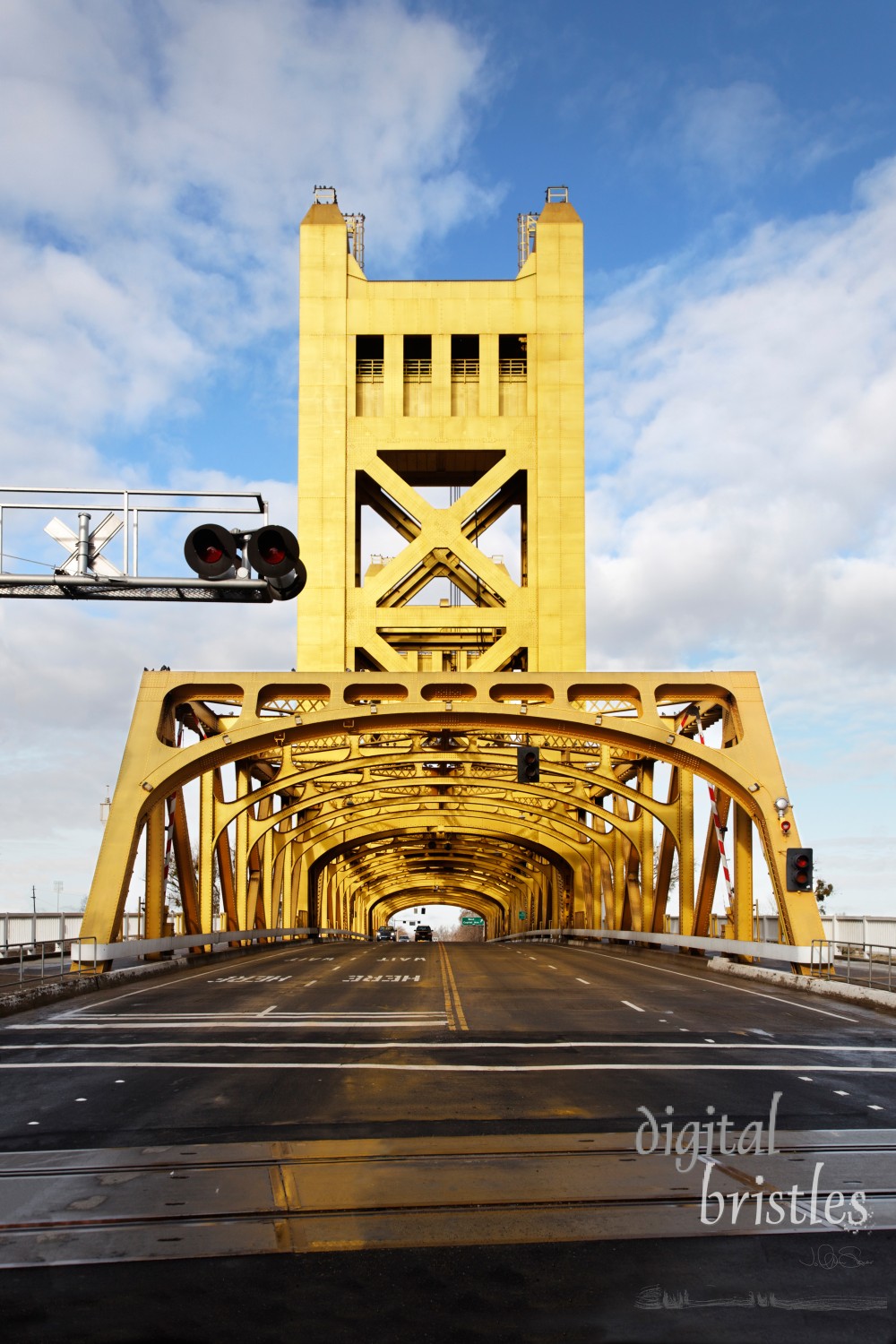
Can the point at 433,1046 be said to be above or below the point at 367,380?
below

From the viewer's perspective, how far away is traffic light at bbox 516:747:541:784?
31.3 metres

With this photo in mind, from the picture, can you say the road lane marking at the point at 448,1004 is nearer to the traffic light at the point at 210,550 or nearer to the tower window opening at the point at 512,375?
the traffic light at the point at 210,550

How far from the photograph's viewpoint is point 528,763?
31422 mm

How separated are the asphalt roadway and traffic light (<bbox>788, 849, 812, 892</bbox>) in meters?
10.6

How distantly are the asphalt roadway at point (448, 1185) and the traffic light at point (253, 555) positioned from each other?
545 cm

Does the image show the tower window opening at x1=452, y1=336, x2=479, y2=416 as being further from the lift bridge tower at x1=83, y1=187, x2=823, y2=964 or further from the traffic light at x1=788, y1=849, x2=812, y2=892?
the traffic light at x1=788, y1=849, x2=812, y2=892

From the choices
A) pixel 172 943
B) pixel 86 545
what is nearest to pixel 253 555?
pixel 86 545

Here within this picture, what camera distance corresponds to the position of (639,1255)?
6965 mm

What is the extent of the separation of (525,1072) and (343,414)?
43.1 metres

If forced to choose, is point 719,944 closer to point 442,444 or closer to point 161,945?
point 161,945

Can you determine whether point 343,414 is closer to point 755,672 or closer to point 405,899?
point 755,672

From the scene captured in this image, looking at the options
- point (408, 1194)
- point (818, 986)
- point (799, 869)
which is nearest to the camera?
point (408, 1194)

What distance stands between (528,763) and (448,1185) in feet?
75.5

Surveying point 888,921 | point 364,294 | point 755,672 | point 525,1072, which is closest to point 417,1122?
point 525,1072
